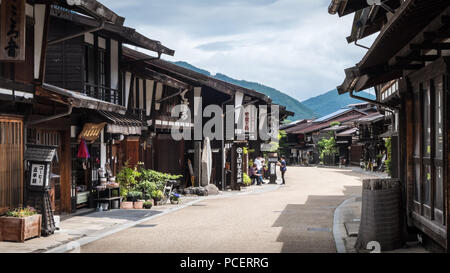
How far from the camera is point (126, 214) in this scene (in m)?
18.4

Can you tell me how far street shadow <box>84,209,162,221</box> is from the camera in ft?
57.6

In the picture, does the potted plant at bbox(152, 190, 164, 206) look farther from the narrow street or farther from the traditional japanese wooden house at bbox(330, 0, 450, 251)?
the traditional japanese wooden house at bbox(330, 0, 450, 251)

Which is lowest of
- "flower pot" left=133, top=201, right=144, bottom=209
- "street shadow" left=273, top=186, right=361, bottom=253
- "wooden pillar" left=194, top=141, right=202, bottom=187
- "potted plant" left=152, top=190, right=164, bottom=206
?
"street shadow" left=273, top=186, right=361, bottom=253

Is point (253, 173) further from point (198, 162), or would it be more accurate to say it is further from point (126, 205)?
point (126, 205)

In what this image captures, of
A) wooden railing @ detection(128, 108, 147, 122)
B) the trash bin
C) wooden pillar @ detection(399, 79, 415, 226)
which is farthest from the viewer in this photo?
wooden railing @ detection(128, 108, 147, 122)

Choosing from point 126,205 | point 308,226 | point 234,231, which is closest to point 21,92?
point 234,231

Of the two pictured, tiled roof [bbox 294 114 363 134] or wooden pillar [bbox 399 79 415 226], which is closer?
wooden pillar [bbox 399 79 415 226]

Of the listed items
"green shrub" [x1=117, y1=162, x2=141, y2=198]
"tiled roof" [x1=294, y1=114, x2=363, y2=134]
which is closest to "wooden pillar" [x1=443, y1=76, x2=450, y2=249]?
"green shrub" [x1=117, y1=162, x2=141, y2=198]

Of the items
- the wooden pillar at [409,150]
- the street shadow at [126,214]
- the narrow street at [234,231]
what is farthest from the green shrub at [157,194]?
the wooden pillar at [409,150]

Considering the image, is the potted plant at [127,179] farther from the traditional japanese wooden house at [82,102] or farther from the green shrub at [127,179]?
the traditional japanese wooden house at [82,102]

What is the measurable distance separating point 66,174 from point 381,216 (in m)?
10.8

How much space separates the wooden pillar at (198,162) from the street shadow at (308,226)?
21.6ft

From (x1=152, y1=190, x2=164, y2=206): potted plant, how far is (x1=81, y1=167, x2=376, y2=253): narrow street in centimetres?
140

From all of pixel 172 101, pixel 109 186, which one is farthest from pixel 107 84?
pixel 172 101
